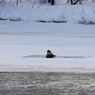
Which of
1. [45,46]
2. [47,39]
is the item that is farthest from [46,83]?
[47,39]

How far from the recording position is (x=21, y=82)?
6.87 m

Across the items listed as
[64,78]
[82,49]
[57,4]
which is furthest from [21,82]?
[57,4]

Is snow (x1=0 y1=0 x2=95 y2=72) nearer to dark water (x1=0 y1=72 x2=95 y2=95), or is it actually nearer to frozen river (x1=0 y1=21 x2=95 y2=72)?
frozen river (x1=0 y1=21 x2=95 y2=72)

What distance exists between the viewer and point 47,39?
1541 centimetres

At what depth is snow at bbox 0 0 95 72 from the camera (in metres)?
9.18

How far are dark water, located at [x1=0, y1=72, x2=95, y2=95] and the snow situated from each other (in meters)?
0.68

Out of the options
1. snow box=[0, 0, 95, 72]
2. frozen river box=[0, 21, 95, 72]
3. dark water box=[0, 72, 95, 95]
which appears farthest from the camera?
snow box=[0, 0, 95, 72]

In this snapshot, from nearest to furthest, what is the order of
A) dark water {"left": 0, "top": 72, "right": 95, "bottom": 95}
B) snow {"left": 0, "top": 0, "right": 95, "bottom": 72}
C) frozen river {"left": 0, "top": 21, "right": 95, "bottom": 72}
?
dark water {"left": 0, "top": 72, "right": 95, "bottom": 95} → frozen river {"left": 0, "top": 21, "right": 95, "bottom": 72} → snow {"left": 0, "top": 0, "right": 95, "bottom": 72}

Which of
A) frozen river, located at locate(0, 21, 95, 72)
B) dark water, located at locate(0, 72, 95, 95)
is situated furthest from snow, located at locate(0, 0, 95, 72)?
dark water, located at locate(0, 72, 95, 95)

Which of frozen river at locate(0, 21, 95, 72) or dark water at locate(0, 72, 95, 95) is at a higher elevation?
dark water at locate(0, 72, 95, 95)

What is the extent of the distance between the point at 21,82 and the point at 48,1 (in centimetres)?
1777

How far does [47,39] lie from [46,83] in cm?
867

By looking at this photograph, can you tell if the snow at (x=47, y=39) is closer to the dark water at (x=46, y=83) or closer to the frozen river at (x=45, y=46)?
the frozen river at (x=45, y=46)

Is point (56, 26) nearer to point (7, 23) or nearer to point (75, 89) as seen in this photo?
point (7, 23)
